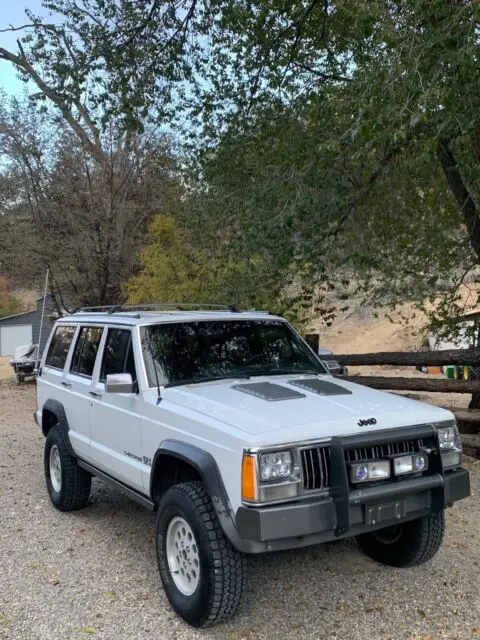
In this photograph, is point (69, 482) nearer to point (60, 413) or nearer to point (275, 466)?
point (60, 413)

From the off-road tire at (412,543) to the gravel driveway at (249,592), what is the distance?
0.31 feet

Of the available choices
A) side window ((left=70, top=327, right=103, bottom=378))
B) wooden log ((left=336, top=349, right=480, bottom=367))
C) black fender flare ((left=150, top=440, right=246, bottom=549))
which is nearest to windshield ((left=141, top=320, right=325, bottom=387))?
black fender flare ((left=150, top=440, right=246, bottom=549))

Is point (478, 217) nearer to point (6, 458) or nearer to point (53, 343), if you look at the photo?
point (53, 343)

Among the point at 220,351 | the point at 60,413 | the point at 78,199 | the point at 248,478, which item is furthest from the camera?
the point at 78,199

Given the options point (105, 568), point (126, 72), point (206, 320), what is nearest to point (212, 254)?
point (126, 72)

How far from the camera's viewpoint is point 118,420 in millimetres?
4590

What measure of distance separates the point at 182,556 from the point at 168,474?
555mm

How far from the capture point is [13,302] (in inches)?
2178

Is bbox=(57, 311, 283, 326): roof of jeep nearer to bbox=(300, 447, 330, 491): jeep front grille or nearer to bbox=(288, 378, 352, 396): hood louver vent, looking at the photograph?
bbox=(288, 378, 352, 396): hood louver vent

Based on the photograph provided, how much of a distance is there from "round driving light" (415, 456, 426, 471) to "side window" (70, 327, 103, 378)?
301 cm

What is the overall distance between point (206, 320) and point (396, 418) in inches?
73.6

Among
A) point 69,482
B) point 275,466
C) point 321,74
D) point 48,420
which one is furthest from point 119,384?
point 321,74

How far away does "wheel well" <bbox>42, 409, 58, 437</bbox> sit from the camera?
20.3 ft

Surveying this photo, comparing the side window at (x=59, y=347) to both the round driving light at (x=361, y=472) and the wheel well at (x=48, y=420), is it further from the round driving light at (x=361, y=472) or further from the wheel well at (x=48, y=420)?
the round driving light at (x=361, y=472)
